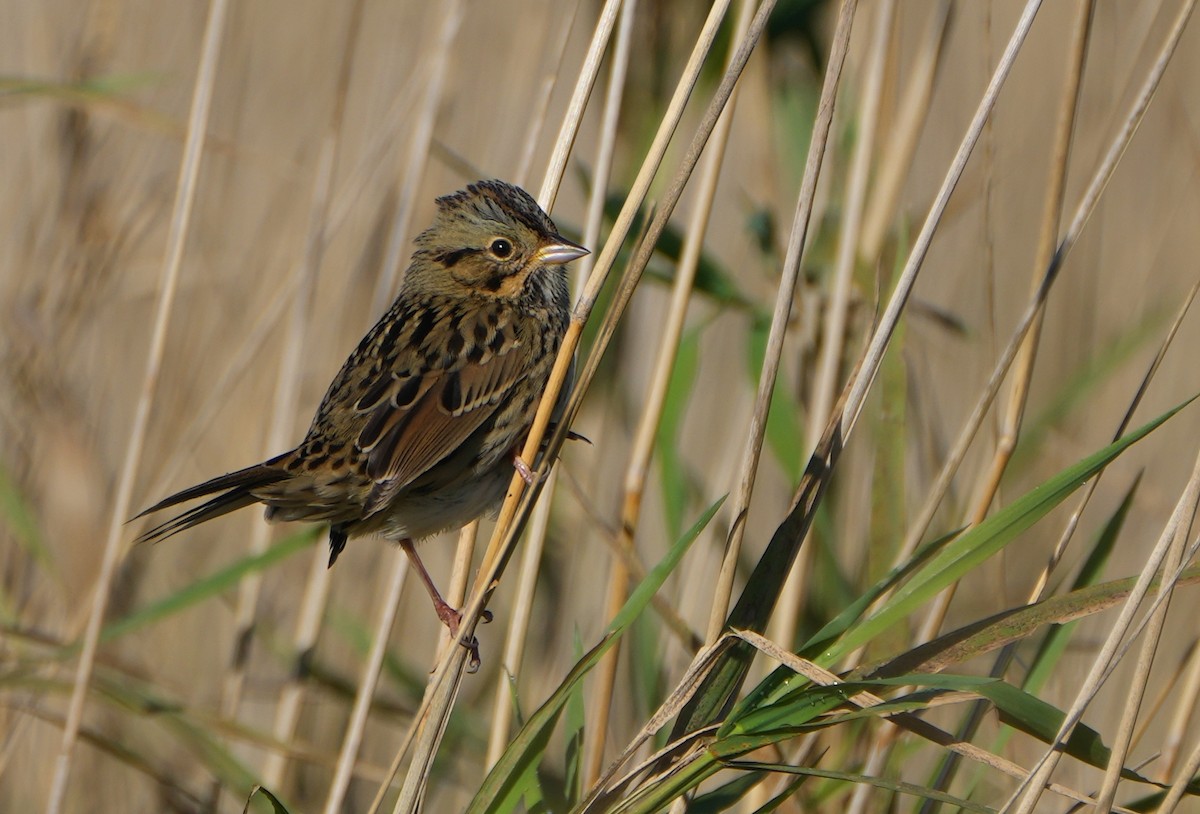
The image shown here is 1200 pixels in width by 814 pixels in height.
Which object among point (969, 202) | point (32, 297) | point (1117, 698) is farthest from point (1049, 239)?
point (32, 297)

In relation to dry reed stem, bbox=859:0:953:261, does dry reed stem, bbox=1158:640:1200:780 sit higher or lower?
lower

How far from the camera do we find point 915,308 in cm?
323

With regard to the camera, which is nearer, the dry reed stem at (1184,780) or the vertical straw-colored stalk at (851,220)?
the dry reed stem at (1184,780)

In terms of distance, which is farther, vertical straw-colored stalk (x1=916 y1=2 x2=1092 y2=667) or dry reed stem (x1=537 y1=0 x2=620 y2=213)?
vertical straw-colored stalk (x1=916 y1=2 x2=1092 y2=667)

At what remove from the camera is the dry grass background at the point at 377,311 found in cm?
309

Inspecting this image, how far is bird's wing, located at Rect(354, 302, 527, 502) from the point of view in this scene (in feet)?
8.34

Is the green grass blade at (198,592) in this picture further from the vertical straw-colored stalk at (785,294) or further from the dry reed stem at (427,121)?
the vertical straw-colored stalk at (785,294)

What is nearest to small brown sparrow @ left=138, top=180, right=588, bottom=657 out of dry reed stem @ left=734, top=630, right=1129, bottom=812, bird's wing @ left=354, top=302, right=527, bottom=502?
bird's wing @ left=354, top=302, right=527, bottom=502

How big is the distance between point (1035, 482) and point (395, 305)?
8.05 ft

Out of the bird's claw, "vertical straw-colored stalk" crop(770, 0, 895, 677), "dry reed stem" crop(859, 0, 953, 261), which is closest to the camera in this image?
the bird's claw

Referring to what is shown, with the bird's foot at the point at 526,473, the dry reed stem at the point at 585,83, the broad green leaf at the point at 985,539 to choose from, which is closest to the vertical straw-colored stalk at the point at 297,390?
the dry reed stem at the point at 585,83

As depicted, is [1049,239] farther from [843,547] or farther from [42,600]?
[42,600]

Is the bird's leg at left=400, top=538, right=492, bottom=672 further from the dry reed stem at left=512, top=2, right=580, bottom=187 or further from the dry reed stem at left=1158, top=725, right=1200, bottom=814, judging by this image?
the dry reed stem at left=1158, top=725, right=1200, bottom=814

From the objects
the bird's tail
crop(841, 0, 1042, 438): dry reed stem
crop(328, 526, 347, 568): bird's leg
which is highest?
crop(841, 0, 1042, 438): dry reed stem
